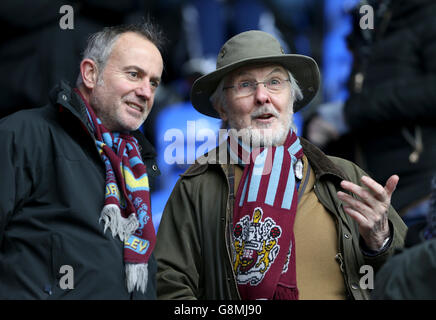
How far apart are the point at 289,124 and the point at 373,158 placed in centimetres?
103

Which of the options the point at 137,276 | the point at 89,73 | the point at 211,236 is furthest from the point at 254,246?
the point at 89,73

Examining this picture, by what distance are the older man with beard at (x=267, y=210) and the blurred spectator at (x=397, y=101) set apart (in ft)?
2.36

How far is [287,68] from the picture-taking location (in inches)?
158

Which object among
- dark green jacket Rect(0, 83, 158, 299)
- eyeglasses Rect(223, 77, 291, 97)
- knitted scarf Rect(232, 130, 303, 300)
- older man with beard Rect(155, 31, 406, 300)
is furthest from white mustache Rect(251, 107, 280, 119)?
dark green jacket Rect(0, 83, 158, 299)

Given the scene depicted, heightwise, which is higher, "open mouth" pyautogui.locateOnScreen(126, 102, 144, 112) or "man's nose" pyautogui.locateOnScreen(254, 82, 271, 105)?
"man's nose" pyautogui.locateOnScreen(254, 82, 271, 105)

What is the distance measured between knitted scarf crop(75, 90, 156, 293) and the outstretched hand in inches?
36.5

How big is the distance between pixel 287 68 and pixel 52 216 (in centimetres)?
170

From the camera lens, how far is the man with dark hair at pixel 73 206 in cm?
293

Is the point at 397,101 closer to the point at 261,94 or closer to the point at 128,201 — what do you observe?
the point at 261,94

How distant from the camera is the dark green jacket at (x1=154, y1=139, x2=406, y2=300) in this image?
3.39 metres

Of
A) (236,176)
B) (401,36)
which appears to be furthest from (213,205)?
(401,36)

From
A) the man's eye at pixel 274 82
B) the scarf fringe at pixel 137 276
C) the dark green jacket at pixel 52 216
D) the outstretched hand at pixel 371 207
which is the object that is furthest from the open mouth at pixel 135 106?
the outstretched hand at pixel 371 207

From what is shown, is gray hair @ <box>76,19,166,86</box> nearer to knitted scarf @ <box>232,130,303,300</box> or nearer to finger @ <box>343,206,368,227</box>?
knitted scarf @ <box>232,130,303,300</box>

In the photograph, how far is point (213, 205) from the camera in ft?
11.9
